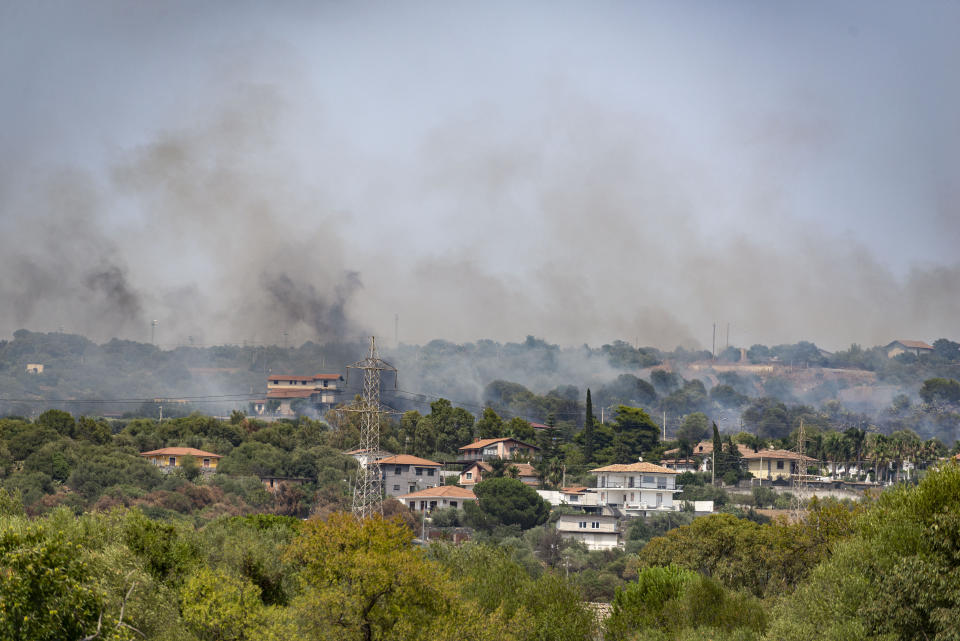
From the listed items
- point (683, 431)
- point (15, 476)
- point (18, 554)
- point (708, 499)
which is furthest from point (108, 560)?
point (683, 431)

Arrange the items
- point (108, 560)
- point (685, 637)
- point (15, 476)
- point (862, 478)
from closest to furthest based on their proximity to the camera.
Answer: point (108, 560)
point (685, 637)
point (15, 476)
point (862, 478)

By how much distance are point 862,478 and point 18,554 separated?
398ft

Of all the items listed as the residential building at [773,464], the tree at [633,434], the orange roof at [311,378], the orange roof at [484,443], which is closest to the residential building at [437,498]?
the orange roof at [484,443]

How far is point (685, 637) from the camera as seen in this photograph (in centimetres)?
3244

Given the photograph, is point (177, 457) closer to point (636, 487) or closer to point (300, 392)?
point (636, 487)

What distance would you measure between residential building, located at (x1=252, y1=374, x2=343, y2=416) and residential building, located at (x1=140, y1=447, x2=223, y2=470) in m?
78.0

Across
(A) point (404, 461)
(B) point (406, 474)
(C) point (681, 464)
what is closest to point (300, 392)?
(A) point (404, 461)

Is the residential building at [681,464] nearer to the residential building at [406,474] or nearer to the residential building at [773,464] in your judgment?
the residential building at [773,464]

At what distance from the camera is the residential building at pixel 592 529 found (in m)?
87.9

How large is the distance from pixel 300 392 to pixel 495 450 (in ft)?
237

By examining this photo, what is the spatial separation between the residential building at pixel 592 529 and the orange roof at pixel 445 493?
11.8m

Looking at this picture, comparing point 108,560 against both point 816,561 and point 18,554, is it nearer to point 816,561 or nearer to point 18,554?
point 18,554

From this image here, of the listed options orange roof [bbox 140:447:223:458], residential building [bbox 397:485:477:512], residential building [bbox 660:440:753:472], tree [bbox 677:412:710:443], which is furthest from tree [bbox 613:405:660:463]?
orange roof [bbox 140:447:223:458]

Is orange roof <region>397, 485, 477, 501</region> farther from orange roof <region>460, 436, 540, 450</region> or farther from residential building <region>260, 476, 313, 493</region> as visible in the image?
orange roof <region>460, 436, 540, 450</region>
